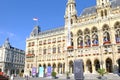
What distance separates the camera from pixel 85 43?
70750mm

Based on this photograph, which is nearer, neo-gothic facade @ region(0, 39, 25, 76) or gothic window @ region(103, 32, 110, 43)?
gothic window @ region(103, 32, 110, 43)

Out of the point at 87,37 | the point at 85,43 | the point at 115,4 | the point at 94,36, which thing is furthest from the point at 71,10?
the point at 115,4

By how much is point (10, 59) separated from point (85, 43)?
214ft

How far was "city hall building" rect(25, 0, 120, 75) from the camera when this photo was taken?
206ft

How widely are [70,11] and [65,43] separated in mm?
14267

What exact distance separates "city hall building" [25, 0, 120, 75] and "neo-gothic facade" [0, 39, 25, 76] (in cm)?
2974

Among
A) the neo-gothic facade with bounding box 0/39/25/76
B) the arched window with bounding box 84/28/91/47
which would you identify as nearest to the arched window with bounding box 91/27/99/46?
the arched window with bounding box 84/28/91/47

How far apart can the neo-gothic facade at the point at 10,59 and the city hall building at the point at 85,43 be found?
29.7m

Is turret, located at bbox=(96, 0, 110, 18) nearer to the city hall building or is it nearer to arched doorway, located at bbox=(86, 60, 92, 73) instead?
the city hall building

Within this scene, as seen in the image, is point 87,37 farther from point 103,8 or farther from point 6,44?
point 6,44

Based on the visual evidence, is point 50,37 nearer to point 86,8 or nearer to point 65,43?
point 65,43

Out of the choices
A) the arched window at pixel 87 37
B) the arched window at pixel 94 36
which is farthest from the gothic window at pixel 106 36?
the arched window at pixel 87 37

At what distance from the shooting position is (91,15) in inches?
2958

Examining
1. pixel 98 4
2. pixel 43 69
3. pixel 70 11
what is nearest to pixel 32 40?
pixel 43 69
